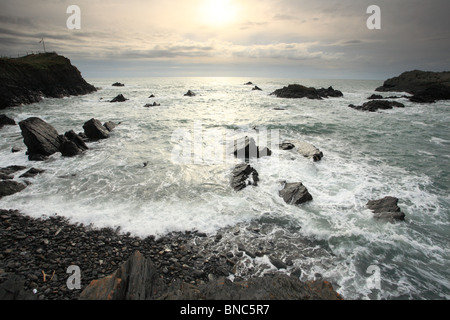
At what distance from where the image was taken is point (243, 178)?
14141 mm

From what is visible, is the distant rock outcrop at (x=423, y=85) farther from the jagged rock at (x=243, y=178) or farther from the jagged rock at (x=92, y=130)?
the jagged rock at (x=92, y=130)

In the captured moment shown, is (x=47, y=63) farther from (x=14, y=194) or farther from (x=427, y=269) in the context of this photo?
(x=427, y=269)

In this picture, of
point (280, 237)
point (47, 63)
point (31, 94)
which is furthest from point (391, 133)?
point (47, 63)

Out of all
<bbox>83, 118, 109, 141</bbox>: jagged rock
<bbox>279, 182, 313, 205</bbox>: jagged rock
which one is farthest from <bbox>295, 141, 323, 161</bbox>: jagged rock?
<bbox>83, 118, 109, 141</bbox>: jagged rock

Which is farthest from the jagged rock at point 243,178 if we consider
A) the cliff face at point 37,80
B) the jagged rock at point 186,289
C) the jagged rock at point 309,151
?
the cliff face at point 37,80

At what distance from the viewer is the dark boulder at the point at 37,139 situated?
17.3 metres

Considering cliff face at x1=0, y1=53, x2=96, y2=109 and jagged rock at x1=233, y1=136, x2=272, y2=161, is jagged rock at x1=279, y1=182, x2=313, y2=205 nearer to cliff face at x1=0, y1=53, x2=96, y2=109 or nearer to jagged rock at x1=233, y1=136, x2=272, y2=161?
jagged rock at x1=233, y1=136, x2=272, y2=161

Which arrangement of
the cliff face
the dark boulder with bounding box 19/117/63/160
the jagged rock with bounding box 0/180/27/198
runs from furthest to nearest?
the cliff face, the dark boulder with bounding box 19/117/63/160, the jagged rock with bounding box 0/180/27/198

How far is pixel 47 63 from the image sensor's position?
→ 63312mm

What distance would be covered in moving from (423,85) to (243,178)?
11374 cm

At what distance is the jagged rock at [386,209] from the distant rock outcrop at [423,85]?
235ft

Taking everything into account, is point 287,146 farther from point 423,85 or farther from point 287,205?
point 423,85

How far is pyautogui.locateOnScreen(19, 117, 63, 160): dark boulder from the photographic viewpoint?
17328 mm

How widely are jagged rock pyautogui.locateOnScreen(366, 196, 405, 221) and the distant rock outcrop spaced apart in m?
71.6
